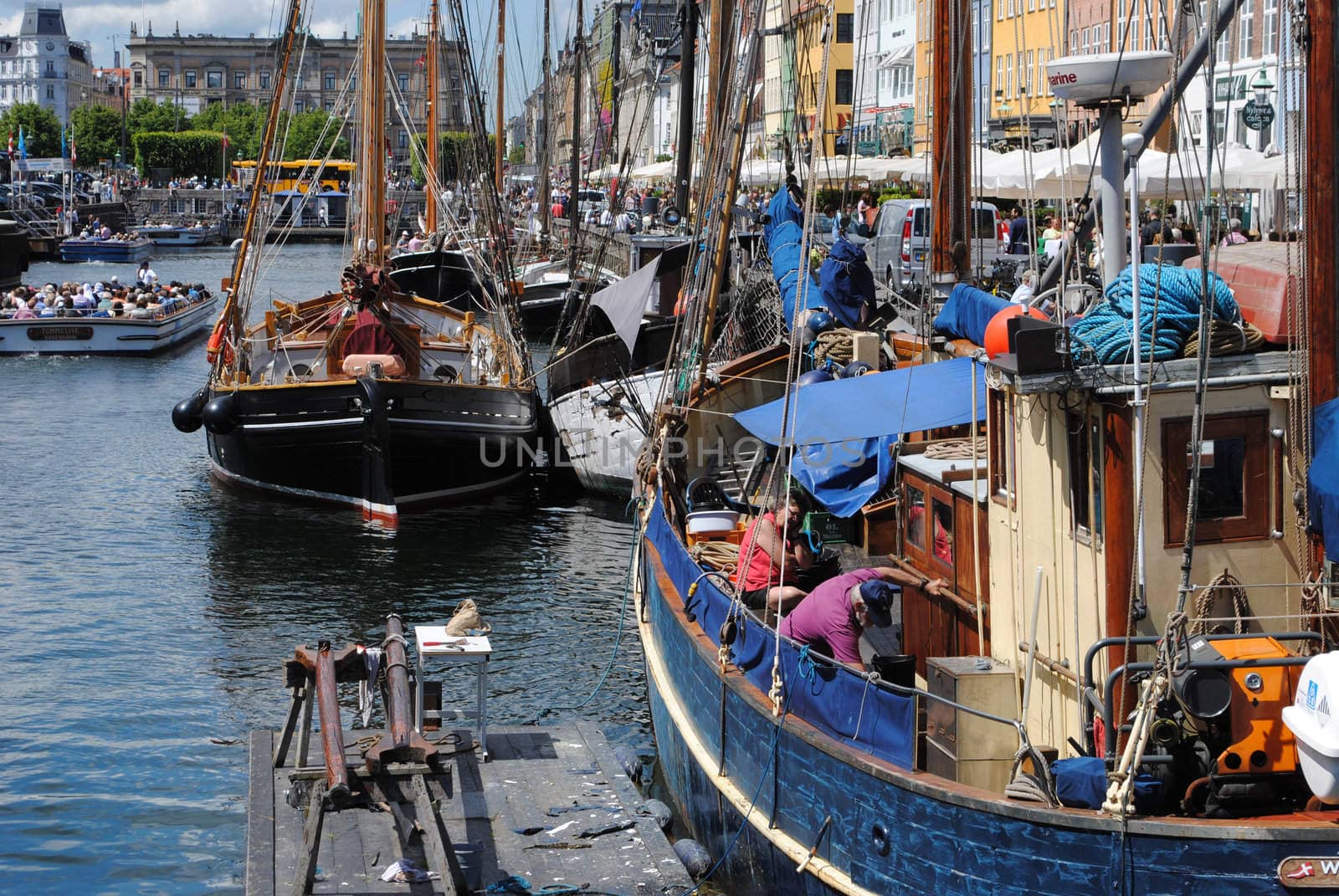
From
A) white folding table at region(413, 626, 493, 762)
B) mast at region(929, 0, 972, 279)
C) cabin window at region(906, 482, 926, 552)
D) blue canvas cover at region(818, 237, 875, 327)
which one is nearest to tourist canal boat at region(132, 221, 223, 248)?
blue canvas cover at region(818, 237, 875, 327)

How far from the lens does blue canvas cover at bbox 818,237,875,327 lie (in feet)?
60.7

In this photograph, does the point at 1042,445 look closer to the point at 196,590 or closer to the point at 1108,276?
the point at 1108,276

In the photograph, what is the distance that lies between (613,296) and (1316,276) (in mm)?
19159

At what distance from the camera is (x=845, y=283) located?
18609 millimetres

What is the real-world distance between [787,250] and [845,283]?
8.53 ft

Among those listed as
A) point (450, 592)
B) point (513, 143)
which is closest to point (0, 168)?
point (513, 143)

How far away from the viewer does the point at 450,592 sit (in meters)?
20.9

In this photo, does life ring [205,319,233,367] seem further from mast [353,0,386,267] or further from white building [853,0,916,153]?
white building [853,0,916,153]

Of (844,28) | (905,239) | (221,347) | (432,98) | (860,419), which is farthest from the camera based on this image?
(844,28)

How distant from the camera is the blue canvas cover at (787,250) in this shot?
2023 cm

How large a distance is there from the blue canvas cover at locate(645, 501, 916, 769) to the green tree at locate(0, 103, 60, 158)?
529 ft

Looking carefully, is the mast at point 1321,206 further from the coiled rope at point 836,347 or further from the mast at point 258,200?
the mast at point 258,200

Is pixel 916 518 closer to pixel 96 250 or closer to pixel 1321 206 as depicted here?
pixel 1321 206

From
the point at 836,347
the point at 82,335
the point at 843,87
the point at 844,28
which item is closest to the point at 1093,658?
the point at 836,347
